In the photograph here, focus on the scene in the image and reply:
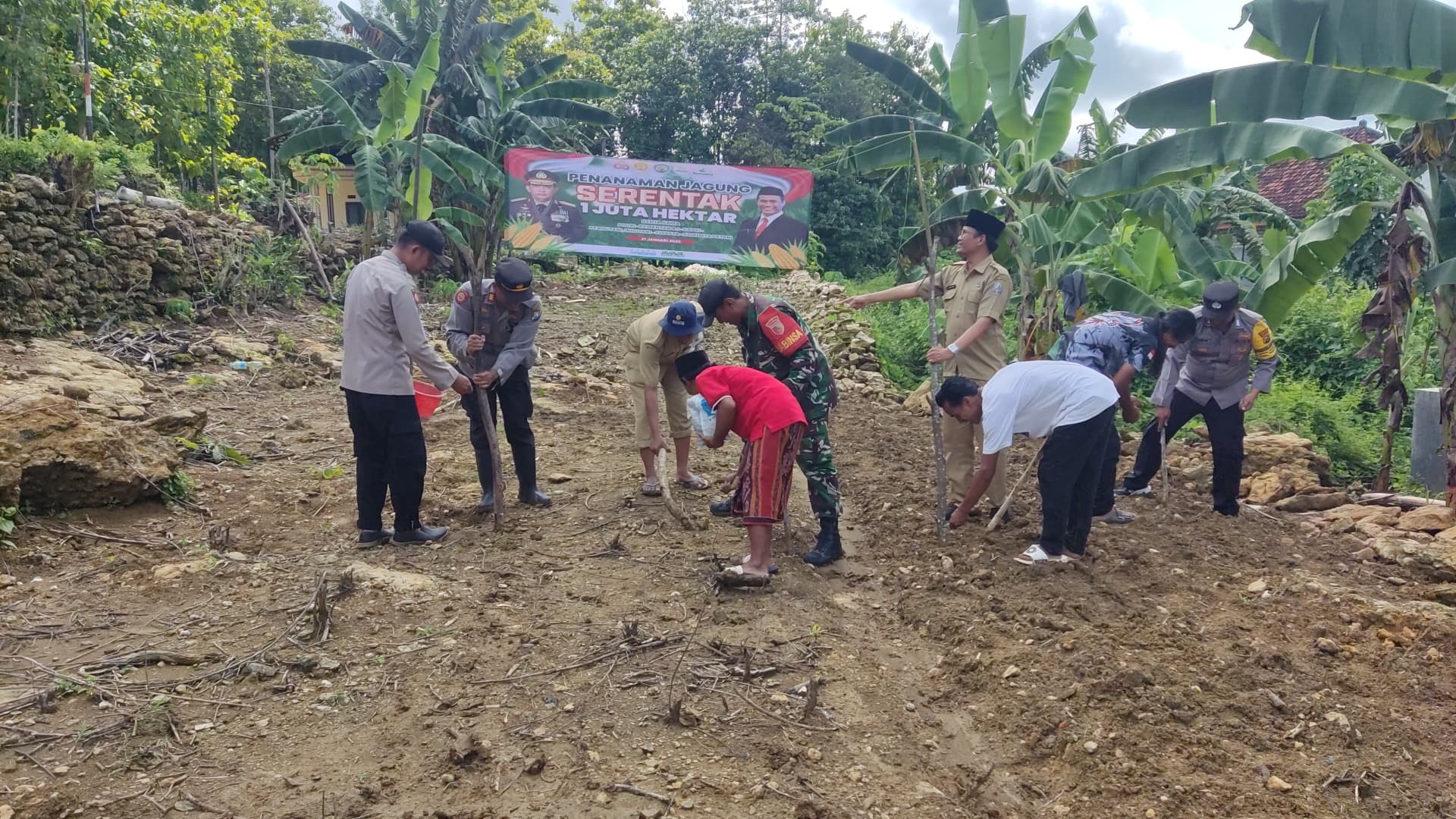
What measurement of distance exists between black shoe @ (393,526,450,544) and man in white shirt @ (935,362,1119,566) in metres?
2.63

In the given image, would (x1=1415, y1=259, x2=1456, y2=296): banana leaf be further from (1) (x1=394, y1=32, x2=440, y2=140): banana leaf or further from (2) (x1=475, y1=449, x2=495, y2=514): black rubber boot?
(1) (x1=394, y1=32, x2=440, y2=140): banana leaf

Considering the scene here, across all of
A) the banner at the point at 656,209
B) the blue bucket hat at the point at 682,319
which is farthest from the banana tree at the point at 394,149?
the blue bucket hat at the point at 682,319

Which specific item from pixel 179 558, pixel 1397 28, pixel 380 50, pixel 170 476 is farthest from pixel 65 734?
pixel 380 50

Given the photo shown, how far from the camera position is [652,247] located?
51.3 feet

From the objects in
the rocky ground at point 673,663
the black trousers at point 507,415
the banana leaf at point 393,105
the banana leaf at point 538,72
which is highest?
the banana leaf at point 538,72

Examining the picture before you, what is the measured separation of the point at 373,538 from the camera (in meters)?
4.63

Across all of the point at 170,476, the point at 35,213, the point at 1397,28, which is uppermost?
the point at 1397,28

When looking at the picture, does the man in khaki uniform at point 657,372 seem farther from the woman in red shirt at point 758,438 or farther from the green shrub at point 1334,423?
the green shrub at point 1334,423

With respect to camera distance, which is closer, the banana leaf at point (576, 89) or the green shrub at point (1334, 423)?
the green shrub at point (1334, 423)

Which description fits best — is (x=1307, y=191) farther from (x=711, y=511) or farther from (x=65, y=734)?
(x=65, y=734)

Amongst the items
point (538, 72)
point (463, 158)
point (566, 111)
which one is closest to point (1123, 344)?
point (463, 158)

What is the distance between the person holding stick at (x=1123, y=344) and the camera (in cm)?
505

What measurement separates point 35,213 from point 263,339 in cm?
219

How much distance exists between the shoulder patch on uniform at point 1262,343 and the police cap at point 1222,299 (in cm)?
22
